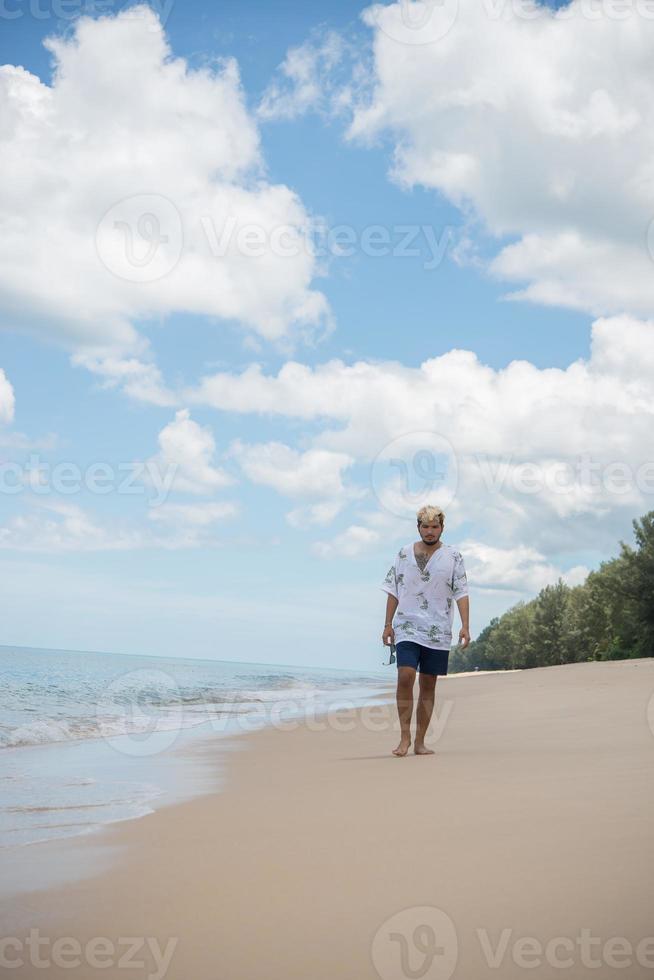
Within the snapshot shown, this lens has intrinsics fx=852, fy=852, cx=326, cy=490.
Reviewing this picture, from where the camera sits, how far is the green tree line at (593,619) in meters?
45.6

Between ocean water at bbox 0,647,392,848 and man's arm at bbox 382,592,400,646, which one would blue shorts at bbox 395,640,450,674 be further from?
ocean water at bbox 0,647,392,848

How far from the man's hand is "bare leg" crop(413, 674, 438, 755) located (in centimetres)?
39

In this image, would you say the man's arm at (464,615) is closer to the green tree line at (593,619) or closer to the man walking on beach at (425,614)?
the man walking on beach at (425,614)

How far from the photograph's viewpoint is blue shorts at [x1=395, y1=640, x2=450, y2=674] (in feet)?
23.2

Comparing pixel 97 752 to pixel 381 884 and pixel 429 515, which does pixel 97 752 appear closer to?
pixel 429 515

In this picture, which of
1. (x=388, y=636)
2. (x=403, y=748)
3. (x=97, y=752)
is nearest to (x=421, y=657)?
(x=388, y=636)

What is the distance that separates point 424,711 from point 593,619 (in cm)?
6070

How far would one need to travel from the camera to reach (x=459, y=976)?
2.30 metres

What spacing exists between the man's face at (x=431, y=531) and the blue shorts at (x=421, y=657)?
0.86 meters

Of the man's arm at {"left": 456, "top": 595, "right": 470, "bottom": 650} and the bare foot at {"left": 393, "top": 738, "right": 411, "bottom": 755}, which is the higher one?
the man's arm at {"left": 456, "top": 595, "right": 470, "bottom": 650}

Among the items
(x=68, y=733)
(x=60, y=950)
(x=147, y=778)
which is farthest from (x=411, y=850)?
(x=68, y=733)

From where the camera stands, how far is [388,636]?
726 cm

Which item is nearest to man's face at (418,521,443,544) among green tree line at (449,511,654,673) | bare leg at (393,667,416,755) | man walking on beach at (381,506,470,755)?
man walking on beach at (381,506,470,755)

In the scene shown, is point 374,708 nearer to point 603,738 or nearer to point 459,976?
point 603,738
